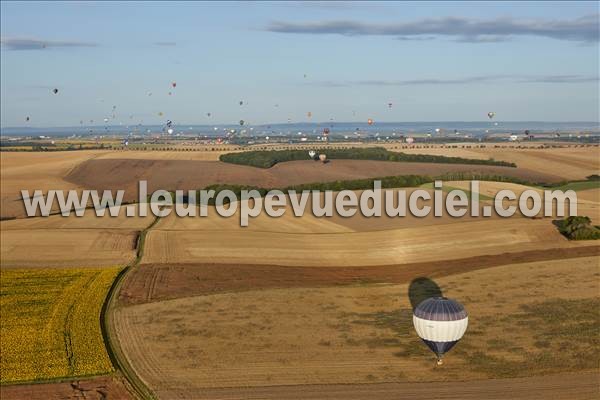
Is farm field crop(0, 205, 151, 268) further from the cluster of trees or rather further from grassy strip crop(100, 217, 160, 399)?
the cluster of trees

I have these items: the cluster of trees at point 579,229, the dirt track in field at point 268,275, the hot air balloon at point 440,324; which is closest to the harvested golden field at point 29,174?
the dirt track in field at point 268,275

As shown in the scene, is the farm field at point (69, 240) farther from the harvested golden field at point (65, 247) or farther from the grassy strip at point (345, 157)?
the grassy strip at point (345, 157)

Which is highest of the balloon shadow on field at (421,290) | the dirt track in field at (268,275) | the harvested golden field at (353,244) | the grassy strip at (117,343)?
the harvested golden field at (353,244)

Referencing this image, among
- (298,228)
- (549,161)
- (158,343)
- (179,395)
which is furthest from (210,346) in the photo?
(549,161)

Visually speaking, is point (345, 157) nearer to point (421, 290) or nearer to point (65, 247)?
point (65, 247)

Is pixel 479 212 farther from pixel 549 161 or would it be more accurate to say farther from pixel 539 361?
pixel 549 161
